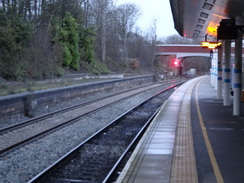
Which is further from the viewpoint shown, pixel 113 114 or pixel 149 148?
pixel 113 114

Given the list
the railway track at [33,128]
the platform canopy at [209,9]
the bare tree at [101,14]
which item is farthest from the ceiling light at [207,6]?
the bare tree at [101,14]

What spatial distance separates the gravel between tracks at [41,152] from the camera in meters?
8.72

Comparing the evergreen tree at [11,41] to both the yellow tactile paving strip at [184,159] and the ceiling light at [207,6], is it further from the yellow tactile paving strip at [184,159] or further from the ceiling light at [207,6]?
the yellow tactile paving strip at [184,159]

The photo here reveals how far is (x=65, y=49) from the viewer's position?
132ft

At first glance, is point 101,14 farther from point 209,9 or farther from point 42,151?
point 42,151

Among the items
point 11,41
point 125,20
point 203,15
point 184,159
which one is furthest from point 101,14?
point 184,159

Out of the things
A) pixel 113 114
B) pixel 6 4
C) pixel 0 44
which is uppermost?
pixel 6 4

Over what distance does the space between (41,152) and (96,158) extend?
1539 millimetres

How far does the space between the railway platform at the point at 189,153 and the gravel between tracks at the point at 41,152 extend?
7.24 feet

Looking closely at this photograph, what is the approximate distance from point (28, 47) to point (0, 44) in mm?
4761

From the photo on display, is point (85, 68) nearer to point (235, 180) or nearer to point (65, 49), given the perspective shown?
point (65, 49)

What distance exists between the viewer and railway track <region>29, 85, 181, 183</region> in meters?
8.54

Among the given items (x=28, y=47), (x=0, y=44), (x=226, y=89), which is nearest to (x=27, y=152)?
(x=226, y=89)

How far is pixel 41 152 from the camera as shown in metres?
10.8
